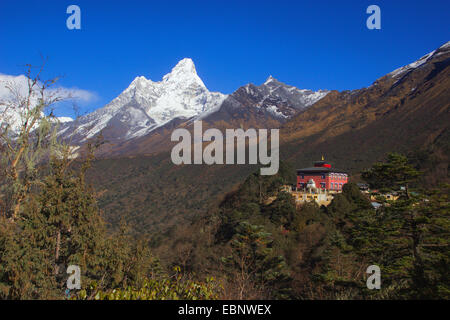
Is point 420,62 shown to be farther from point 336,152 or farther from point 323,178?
point 323,178

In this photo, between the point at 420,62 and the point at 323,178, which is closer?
the point at 323,178

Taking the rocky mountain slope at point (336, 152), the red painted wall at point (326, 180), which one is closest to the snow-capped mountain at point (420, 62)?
the rocky mountain slope at point (336, 152)

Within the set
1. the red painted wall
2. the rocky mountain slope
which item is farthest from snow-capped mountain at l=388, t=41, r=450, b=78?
the red painted wall

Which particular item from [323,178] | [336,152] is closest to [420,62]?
[336,152]

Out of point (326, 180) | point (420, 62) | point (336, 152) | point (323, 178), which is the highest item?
point (420, 62)

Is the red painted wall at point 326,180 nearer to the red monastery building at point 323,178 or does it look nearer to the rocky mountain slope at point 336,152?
the red monastery building at point 323,178

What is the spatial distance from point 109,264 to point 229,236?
94.5ft

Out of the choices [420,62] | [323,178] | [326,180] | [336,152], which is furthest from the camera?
[420,62]

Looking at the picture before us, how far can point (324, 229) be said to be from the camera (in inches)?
1244

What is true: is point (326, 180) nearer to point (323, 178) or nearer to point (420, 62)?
point (323, 178)

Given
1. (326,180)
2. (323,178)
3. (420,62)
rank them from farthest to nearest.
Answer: (420,62) → (323,178) → (326,180)

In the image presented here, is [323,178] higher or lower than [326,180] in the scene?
higher

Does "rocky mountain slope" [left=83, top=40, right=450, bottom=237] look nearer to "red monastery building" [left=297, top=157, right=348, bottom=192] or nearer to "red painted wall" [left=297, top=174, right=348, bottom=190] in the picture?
"red monastery building" [left=297, top=157, right=348, bottom=192]

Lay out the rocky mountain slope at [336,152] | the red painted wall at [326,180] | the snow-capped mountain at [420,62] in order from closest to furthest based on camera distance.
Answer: the red painted wall at [326,180] → the rocky mountain slope at [336,152] → the snow-capped mountain at [420,62]
